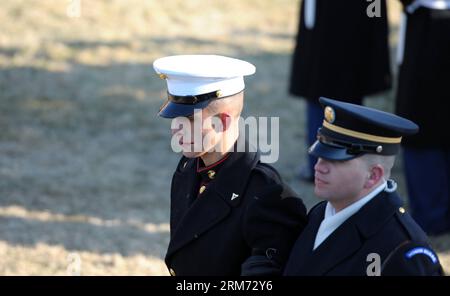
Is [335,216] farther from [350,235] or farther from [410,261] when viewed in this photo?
[410,261]

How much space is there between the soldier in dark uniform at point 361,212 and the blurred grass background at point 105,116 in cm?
268

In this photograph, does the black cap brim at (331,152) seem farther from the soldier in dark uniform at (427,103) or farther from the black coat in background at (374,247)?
the soldier in dark uniform at (427,103)

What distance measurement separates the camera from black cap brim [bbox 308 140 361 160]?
2.53m

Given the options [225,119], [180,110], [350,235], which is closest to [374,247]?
[350,235]

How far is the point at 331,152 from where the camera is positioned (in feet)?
8.40

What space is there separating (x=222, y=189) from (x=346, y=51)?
11.9ft

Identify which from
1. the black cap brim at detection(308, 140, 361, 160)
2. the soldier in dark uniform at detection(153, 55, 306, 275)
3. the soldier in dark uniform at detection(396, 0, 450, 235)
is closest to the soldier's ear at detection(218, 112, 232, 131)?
the soldier in dark uniform at detection(153, 55, 306, 275)

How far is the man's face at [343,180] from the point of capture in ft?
8.21

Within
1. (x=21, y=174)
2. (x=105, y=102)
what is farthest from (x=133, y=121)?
(x=21, y=174)

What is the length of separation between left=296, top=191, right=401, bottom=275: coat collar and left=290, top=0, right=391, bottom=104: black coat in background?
12.4ft

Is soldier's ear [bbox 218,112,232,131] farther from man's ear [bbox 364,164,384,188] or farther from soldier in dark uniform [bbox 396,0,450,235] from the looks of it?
soldier in dark uniform [bbox 396,0,450,235]

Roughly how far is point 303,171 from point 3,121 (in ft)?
9.66

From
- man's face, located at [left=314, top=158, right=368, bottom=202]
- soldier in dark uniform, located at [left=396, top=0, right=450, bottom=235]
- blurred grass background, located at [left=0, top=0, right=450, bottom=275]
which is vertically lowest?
blurred grass background, located at [left=0, top=0, right=450, bottom=275]

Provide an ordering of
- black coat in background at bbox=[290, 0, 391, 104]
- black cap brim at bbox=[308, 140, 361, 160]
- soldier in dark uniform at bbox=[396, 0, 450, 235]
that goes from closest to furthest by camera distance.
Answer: black cap brim at bbox=[308, 140, 361, 160]
soldier in dark uniform at bbox=[396, 0, 450, 235]
black coat in background at bbox=[290, 0, 391, 104]
